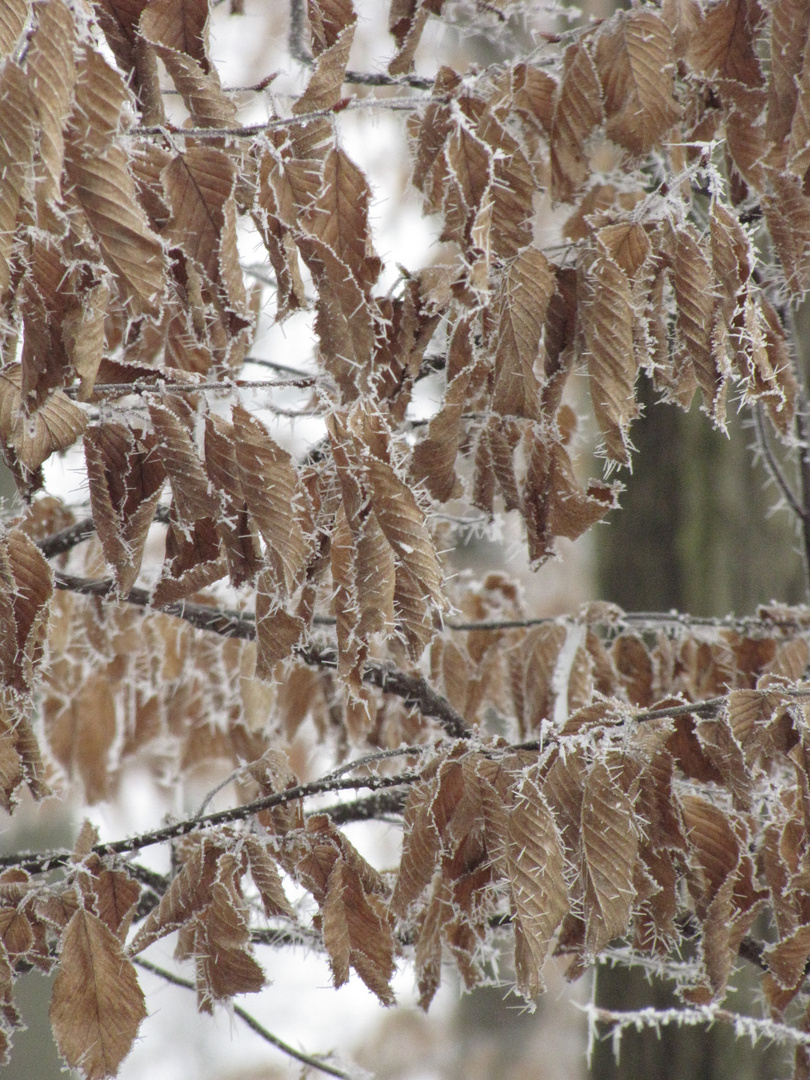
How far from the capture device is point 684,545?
2.57m

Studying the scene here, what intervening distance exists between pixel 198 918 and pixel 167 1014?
12468 mm

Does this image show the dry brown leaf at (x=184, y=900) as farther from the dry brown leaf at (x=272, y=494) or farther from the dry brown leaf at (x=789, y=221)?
the dry brown leaf at (x=789, y=221)

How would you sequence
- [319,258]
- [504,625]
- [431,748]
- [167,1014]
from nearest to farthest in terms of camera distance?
[319,258], [431,748], [504,625], [167,1014]

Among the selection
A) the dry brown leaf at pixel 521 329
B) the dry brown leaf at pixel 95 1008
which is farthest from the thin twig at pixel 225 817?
the dry brown leaf at pixel 521 329

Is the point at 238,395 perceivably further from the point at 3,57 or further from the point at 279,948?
the point at 279,948

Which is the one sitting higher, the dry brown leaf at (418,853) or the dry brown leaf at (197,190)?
the dry brown leaf at (197,190)

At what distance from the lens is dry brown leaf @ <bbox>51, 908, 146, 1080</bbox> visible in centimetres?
94

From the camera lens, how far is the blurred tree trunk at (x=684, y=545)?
2393 mm

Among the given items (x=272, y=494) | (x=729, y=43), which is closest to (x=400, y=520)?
(x=272, y=494)

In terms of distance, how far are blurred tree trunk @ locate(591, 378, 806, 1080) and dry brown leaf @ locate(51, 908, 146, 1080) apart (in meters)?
1.76

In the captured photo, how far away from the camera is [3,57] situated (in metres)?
0.67

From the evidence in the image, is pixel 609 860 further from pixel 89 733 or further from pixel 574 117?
pixel 89 733

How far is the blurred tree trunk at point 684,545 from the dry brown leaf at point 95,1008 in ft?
5.79

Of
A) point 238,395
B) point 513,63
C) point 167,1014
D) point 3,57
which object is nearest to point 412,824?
point 238,395
